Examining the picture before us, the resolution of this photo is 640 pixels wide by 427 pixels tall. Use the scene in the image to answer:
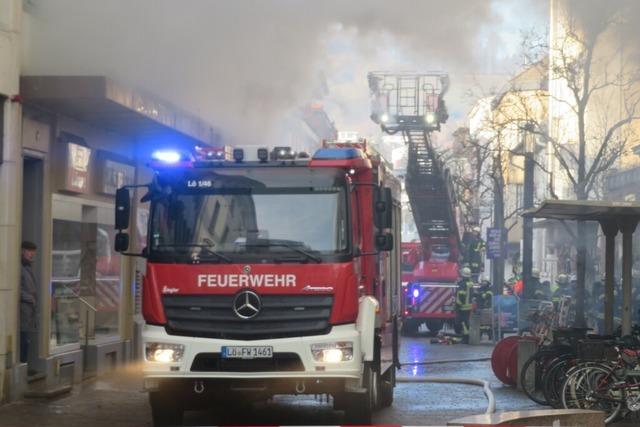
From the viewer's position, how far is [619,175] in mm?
28234

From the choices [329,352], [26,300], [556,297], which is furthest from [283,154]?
[556,297]

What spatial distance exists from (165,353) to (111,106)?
449 centimetres

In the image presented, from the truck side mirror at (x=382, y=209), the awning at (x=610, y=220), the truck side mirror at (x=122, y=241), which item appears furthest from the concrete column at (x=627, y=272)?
the truck side mirror at (x=122, y=241)

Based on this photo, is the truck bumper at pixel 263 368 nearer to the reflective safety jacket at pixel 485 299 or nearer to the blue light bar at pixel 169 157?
the blue light bar at pixel 169 157

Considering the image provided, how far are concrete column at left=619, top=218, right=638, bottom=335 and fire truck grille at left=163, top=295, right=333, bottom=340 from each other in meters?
4.65

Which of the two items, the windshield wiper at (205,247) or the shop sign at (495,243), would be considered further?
the shop sign at (495,243)

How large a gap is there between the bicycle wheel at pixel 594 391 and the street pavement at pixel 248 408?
112 centimetres

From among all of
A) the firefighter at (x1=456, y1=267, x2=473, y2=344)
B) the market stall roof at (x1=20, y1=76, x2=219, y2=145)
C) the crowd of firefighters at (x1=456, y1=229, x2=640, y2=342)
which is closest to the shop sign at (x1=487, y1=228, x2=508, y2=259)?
the crowd of firefighters at (x1=456, y1=229, x2=640, y2=342)

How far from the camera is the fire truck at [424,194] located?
1886cm

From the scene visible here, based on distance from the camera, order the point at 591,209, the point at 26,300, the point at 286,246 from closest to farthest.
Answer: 1. the point at 286,246
2. the point at 591,209
3. the point at 26,300

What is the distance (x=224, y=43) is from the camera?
548 inches

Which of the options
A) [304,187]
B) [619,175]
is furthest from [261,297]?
[619,175]

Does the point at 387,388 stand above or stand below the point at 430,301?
below

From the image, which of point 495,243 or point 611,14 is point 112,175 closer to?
point 611,14
